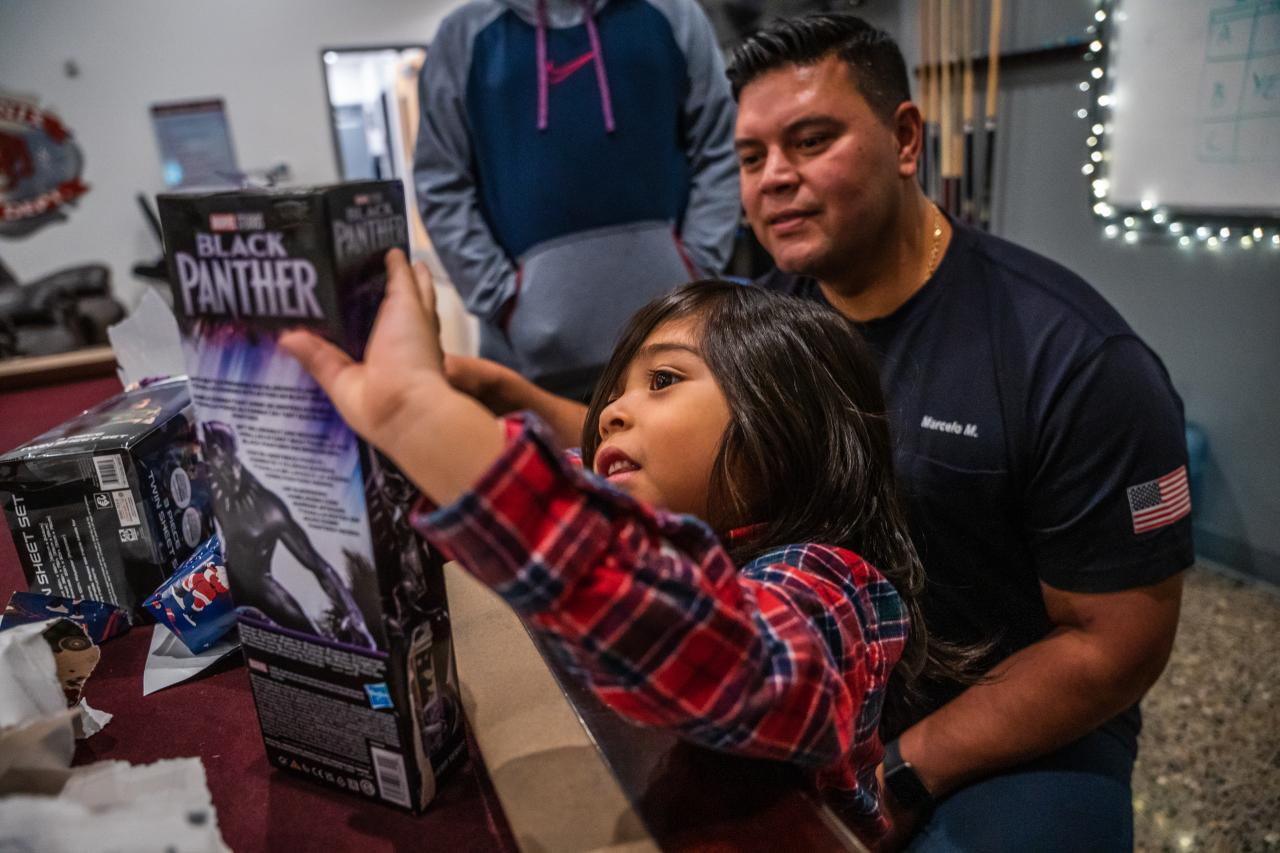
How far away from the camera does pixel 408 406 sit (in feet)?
1.37

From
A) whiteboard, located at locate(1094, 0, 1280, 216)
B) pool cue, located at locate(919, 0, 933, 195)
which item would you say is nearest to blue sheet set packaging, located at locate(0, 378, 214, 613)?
whiteboard, located at locate(1094, 0, 1280, 216)

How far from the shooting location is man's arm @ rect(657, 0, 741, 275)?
1738mm

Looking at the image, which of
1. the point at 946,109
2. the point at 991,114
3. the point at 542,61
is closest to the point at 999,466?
the point at 542,61

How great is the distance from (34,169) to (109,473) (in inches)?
247

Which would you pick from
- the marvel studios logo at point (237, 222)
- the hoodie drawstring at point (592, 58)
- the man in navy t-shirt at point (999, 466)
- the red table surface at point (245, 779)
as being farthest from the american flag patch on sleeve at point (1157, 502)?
the hoodie drawstring at point (592, 58)

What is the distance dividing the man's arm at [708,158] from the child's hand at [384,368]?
1.38 meters

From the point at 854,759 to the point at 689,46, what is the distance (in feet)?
4.81

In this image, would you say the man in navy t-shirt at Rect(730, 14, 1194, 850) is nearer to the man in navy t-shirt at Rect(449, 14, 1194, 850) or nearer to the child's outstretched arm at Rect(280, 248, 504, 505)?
the man in navy t-shirt at Rect(449, 14, 1194, 850)

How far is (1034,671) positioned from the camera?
0.98 meters

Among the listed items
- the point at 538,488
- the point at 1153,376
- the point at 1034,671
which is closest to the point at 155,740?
the point at 538,488

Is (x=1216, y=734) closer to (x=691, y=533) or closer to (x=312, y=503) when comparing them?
(x=691, y=533)

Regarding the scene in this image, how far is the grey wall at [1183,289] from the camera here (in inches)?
83.2

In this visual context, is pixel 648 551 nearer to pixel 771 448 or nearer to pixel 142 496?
pixel 771 448

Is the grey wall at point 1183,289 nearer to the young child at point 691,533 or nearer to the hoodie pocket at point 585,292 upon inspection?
the hoodie pocket at point 585,292
